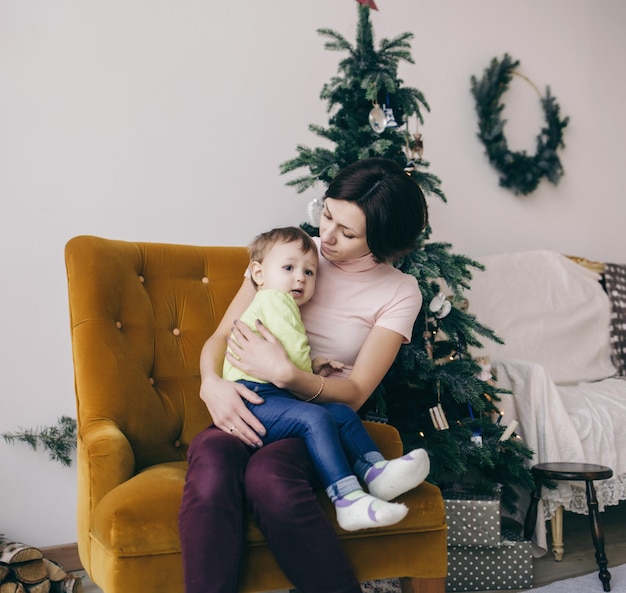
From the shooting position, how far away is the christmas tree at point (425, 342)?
1979mm

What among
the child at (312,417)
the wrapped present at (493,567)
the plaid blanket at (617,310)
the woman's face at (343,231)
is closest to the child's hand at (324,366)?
the child at (312,417)

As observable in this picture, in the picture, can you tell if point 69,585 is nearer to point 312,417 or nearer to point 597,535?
point 312,417

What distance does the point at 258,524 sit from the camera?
3.82 ft

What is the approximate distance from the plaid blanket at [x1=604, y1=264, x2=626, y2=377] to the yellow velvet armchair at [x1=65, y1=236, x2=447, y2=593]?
1884mm

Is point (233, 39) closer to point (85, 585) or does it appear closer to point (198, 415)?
point (198, 415)

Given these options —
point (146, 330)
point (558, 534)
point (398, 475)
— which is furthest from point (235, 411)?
point (558, 534)

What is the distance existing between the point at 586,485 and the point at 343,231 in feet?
3.84

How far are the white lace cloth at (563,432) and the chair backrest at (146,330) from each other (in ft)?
3.58

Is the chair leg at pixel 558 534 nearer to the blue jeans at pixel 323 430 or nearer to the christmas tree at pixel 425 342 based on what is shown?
the christmas tree at pixel 425 342

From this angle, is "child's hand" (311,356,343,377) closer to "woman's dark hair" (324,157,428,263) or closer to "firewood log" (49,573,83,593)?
"woman's dark hair" (324,157,428,263)

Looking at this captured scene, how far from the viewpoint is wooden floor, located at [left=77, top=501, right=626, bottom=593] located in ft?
6.68

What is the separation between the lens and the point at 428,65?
298 centimetres

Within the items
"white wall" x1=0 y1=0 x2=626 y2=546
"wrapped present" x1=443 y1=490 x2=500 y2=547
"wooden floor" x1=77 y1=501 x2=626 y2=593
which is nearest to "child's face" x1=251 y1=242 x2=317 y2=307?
"wrapped present" x1=443 y1=490 x2=500 y2=547

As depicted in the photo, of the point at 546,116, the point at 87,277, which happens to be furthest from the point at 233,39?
the point at 546,116
